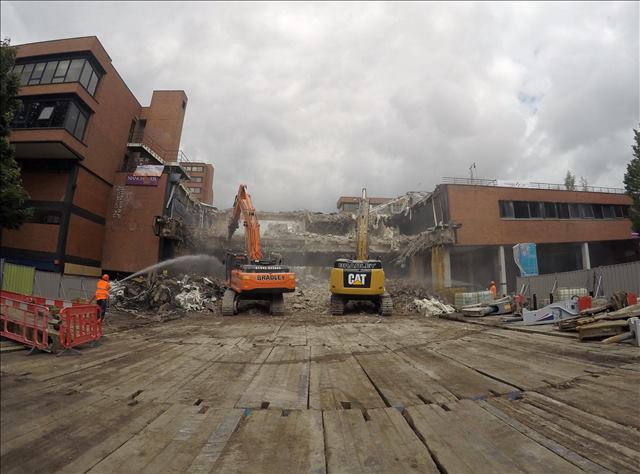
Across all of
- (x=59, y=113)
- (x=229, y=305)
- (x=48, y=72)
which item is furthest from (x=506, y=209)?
(x=48, y=72)

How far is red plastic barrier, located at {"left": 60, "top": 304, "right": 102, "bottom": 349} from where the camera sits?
7.05 metres

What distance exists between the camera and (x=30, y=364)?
224 inches

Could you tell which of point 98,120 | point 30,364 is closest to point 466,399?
point 30,364

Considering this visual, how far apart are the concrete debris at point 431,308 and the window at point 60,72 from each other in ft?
80.0

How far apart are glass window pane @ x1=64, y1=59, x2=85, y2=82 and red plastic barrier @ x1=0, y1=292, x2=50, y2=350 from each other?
1984cm

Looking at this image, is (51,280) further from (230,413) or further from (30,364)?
(230,413)

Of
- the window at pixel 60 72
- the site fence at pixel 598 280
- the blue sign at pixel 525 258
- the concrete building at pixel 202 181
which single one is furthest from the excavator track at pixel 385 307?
the concrete building at pixel 202 181

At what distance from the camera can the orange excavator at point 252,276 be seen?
1509 cm

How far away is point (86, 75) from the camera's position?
72.3 ft

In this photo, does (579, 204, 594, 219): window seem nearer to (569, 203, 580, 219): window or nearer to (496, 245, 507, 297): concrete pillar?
(569, 203, 580, 219): window

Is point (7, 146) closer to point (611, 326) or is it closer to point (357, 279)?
point (357, 279)

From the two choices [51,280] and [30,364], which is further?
[51,280]

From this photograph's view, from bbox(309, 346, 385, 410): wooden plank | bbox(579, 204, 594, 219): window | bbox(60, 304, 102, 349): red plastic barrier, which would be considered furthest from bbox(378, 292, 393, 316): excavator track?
bbox(579, 204, 594, 219): window

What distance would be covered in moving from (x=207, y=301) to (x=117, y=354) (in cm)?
1226
